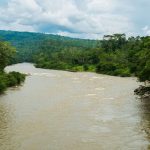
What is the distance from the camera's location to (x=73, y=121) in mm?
30703

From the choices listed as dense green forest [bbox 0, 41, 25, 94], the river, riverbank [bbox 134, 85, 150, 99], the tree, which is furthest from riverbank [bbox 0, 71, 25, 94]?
riverbank [bbox 134, 85, 150, 99]

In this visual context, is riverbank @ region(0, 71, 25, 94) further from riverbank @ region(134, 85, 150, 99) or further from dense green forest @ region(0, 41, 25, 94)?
riverbank @ region(134, 85, 150, 99)

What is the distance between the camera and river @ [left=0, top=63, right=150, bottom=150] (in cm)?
2406

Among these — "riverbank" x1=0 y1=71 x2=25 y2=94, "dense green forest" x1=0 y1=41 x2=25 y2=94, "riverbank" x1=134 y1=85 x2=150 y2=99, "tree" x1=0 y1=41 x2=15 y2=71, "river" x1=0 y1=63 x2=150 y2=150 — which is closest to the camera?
"river" x1=0 y1=63 x2=150 y2=150

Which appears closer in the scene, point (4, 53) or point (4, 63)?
point (4, 53)

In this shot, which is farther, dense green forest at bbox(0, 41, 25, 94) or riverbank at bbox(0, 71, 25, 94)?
dense green forest at bbox(0, 41, 25, 94)

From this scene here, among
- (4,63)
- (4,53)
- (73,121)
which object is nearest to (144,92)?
(73,121)

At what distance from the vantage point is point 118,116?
33000 millimetres

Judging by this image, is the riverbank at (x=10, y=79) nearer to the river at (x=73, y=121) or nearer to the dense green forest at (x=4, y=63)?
the dense green forest at (x=4, y=63)

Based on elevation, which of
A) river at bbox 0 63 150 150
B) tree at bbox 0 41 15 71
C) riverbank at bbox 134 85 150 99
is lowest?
river at bbox 0 63 150 150

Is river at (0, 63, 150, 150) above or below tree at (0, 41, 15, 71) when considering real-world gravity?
below

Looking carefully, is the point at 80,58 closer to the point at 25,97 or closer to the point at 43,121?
the point at 25,97

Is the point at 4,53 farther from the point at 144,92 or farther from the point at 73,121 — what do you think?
the point at 73,121

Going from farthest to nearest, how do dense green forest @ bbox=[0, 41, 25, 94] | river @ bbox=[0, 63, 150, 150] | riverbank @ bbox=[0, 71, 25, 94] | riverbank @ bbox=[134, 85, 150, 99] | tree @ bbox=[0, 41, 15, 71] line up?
tree @ bbox=[0, 41, 15, 71] < dense green forest @ bbox=[0, 41, 25, 94] < riverbank @ bbox=[0, 71, 25, 94] < riverbank @ bbox=[134, 85, 150, 99] < river @ bbox=[0, 63, 150, 150]
